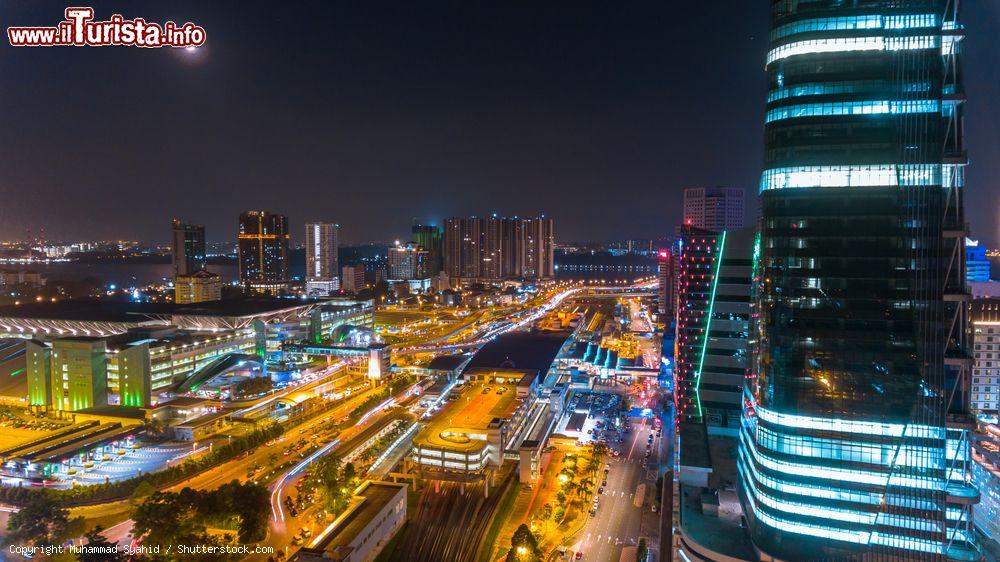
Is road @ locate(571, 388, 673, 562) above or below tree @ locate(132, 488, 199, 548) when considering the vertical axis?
below

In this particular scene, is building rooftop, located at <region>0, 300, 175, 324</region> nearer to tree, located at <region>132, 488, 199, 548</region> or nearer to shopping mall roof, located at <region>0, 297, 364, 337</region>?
shopping mall roof, located at <region>0, 297, 364, 337</region>

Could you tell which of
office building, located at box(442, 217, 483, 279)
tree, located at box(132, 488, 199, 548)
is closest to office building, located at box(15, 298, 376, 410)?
tree, located at box(132, 488, 199, 548)

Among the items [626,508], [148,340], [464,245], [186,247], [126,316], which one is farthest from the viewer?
[464,245]

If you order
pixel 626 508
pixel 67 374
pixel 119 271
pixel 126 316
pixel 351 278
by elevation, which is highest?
pixel 119 271

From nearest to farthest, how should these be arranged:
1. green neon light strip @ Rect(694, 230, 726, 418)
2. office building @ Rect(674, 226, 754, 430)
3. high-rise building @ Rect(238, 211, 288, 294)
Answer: office building @ Rect(674, 226, 754, 430) → green neon light strip @ Rect(694, 230, 726, 418) → high-rise building @ Rect(238, 211, 288, 294)

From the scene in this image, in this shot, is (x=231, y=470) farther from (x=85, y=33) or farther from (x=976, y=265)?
(x=976, y=265)

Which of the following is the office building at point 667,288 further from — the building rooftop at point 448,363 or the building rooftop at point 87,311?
the building rooftop at point 87,311

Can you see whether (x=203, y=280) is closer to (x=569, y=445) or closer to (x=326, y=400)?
(x=326, y=400)

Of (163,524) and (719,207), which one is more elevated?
(719,207)

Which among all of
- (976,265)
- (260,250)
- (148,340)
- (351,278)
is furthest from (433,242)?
(976,265)
